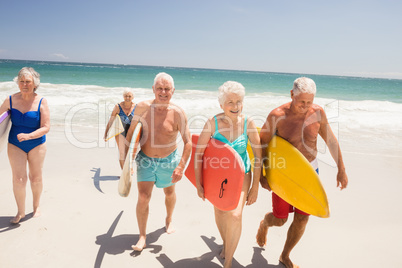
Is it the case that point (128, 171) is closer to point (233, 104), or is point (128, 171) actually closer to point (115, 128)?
point (233, 104)

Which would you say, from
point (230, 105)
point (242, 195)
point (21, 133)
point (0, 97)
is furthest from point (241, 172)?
point (0, 97)

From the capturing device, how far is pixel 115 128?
4797 millimetres

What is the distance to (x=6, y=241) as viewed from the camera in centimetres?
288

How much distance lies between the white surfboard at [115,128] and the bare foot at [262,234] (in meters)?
2.88

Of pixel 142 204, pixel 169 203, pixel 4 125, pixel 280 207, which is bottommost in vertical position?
pixel 169 203

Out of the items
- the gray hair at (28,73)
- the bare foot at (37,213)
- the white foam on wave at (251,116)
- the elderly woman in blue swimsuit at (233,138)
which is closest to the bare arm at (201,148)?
the elderly woman in blue swimsuit at (233,138)

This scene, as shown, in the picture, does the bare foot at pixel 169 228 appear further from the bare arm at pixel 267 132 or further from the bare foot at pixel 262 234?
the bare arm at pixel 267 132

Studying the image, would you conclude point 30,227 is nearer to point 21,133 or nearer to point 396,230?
point 21,133

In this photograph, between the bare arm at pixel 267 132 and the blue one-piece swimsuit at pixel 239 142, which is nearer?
the blue one-piece swimsuit at pixel 239 142

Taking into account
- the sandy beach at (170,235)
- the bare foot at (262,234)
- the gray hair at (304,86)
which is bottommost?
the sandy beach at (170,235)

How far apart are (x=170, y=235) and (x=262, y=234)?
1047 mm

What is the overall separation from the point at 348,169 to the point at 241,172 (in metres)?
3.91

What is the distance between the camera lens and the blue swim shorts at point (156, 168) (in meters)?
2.87

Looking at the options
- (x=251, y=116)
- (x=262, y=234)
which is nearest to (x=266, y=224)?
(x=262, y=234)
